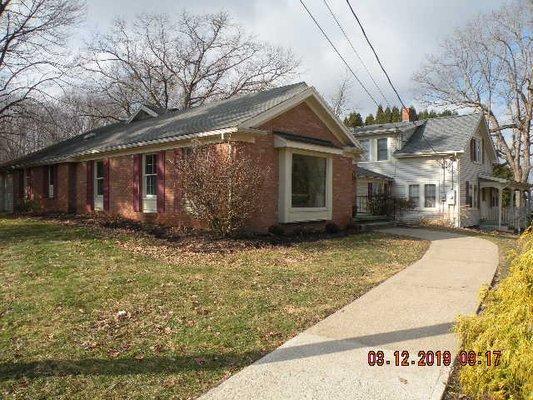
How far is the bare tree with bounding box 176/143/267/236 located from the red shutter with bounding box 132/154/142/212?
4744 millimetres

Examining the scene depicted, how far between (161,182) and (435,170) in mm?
16593

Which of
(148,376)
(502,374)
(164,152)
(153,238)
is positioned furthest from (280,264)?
(164,152)

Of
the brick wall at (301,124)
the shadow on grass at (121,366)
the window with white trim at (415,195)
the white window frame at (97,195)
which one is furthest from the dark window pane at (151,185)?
the window with white trim at (415,195)

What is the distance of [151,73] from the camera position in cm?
3906

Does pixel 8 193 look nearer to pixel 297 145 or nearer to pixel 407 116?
pixel 297 145

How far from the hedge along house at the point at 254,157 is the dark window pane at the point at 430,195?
890cm

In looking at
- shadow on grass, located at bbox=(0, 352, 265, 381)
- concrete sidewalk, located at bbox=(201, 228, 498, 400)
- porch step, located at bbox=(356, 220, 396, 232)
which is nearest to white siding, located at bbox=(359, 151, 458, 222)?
porch step, located at bbox=(356, 220, 396, 232)

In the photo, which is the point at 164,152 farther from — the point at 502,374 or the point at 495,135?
the point at 495,135

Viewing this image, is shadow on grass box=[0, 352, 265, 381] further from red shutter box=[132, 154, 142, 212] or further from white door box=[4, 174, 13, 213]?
white door box=[4, 174, 13, 213]

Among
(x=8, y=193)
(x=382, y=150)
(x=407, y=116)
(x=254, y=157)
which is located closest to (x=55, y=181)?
(x=8, y=193)

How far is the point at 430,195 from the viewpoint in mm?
24672

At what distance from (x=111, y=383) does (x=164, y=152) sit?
472 inches

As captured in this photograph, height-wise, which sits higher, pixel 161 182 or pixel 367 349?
pixel 161 182

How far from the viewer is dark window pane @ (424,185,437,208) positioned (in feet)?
80.4
